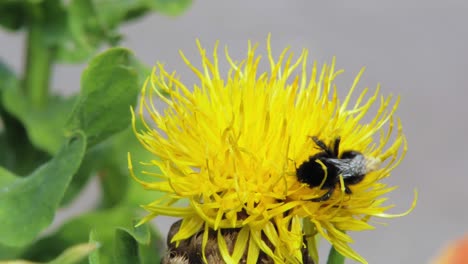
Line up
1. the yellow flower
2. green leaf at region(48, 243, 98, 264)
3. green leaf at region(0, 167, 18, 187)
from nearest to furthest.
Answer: green leaf at region(48, 243, 98, 264) → the yellow flower → green leaf at region(0, 167, 18, 187)

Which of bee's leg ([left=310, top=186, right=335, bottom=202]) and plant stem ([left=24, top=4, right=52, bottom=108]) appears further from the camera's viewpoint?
plant stem ([left=24, top=4, right=52, bottom=108])

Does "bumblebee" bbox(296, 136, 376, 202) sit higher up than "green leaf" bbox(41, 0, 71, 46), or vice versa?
"bumblebee" bbox(296, 136, 376, 202)

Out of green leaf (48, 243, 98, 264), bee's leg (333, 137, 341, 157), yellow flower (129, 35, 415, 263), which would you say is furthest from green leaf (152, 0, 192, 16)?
green leaf (48, 243, 98, 264)

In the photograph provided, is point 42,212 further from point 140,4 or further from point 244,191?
point 140,4

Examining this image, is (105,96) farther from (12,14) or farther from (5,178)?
(12,14)

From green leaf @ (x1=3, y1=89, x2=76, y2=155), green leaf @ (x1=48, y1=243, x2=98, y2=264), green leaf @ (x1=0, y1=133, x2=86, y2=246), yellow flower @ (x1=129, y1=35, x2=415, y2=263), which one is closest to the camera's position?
green leaf @ (x1=48, y1=243, x2=98, y2=264)

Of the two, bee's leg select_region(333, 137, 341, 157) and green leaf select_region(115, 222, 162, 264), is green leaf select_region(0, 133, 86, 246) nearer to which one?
green leaf select_region(115, 222, 162, 264)

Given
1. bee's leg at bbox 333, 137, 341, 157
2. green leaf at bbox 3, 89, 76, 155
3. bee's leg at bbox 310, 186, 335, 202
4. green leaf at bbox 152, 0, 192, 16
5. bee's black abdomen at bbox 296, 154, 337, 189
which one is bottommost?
green leaf at bbox 3, 89, 76, 155
